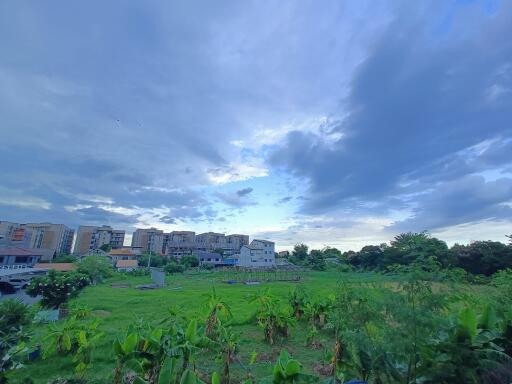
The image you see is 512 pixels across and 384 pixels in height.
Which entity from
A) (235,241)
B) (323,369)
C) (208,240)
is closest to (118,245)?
(208,240)

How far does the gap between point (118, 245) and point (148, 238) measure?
9593 millimetres

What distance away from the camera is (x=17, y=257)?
4012cm

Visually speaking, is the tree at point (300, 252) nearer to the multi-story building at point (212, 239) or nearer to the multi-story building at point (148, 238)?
the multi-story building at point (212, 239)

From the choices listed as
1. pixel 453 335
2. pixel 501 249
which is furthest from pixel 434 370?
pixel 501 249

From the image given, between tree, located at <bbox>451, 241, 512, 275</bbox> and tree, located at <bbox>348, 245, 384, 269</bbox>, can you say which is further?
tree, located at <bbox>451, 241, 512, 275</bbox>

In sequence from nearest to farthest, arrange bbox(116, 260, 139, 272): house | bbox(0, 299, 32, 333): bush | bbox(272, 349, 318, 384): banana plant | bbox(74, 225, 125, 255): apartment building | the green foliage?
bbox(272, 349, 318, 384): banana plant
bbox(0, 299, 32, 333): bush
the green foliage
bbox(116, 260, 139, 272): house
bbox(74, 225, 125, 255): apartment building

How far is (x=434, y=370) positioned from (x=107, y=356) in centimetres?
652

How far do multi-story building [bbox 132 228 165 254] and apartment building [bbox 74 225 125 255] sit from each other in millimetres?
5441

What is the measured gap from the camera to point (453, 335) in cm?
310

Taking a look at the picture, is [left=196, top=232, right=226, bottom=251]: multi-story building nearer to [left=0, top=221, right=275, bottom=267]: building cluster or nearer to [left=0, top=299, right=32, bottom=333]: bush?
[left=0, top=221, right=275, bottom=267]: building cluster

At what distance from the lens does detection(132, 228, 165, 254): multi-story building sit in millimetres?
92812

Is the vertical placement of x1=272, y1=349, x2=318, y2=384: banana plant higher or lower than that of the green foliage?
higher

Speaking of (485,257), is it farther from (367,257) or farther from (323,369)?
(323,369)

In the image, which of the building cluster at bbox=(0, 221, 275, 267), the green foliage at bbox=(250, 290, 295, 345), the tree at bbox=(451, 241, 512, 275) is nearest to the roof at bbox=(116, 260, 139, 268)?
the building cluster at bbox=(0, 221, 275, 267)
